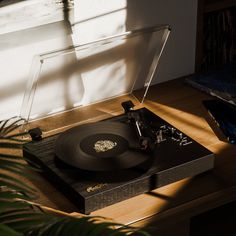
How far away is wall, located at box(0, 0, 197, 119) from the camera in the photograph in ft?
5.80

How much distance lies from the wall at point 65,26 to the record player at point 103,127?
0.07 m

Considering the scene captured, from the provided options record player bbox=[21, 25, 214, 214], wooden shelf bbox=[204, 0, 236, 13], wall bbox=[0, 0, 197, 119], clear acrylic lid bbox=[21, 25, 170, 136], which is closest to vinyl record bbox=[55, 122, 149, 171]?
record player bbox=[21, 25, 214, 214]

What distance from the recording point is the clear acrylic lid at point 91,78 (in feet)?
5.71

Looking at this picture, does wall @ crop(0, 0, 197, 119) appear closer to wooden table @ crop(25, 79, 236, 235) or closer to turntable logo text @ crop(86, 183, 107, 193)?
wooden table @ crop(25, 79, 236, 235)

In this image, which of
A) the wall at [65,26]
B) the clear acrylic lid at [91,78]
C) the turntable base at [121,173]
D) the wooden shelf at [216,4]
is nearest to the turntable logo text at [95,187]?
the turntable base at [121,173]

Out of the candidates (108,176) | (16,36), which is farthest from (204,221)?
(16,36)

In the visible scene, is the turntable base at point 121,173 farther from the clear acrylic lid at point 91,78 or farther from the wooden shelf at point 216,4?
the wooden shelf at point 216,4

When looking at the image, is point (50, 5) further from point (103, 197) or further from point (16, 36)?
point (103, 197)

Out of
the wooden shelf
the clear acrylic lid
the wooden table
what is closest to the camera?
the wooden table

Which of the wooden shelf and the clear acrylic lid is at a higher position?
the wooden shelf

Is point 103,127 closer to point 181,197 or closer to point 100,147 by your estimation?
point 100,147

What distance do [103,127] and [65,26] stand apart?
0.36 meters

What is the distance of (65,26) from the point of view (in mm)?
1862

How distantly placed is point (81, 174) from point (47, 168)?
0.31 ft
